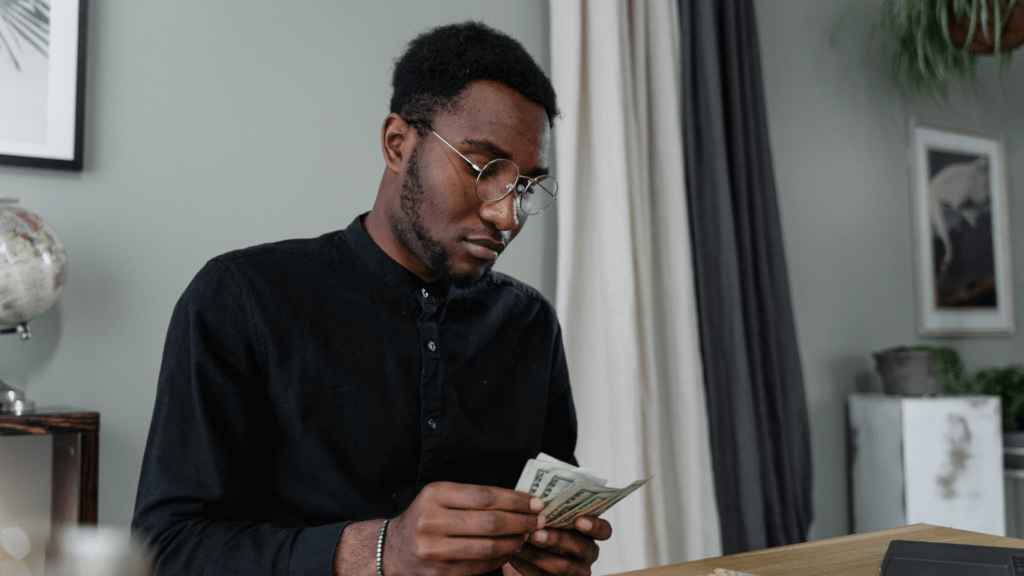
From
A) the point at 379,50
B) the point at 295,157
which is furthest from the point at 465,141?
the point at 379,50

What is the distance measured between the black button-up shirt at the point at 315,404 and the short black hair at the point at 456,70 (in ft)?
0.80

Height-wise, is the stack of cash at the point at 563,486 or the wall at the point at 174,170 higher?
the wall at the point at 174,170

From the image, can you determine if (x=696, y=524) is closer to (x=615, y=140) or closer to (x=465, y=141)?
(x=615, y=140)

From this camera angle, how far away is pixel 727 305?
258cm

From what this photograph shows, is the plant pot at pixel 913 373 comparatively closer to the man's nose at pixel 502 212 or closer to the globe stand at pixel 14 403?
the man's nose at pixel 502 212

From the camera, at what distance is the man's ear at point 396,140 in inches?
48.0

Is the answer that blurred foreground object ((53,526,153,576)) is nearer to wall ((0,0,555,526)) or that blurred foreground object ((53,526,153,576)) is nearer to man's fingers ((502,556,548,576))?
wall ((0,0,555,526))

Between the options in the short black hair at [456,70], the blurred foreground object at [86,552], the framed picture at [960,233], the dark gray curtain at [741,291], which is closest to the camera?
the short black hair at [456,70]

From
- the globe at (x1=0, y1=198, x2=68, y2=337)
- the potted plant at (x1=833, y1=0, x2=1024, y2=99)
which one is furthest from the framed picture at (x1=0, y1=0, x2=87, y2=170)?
the potted plant at (x1=833, y1=0, x2=1024, y2=99)

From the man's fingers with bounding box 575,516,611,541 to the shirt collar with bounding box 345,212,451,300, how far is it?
453 mm

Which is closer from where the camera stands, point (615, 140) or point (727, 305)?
point (615, 140)

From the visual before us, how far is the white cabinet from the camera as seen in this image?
263cm

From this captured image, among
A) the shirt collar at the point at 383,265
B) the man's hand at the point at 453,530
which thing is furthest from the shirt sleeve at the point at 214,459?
the shirt collar at the point at 383,265

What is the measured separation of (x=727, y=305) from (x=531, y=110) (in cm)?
159
